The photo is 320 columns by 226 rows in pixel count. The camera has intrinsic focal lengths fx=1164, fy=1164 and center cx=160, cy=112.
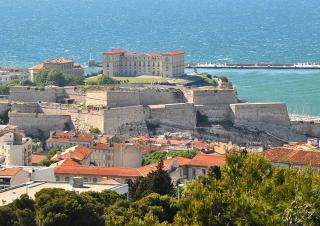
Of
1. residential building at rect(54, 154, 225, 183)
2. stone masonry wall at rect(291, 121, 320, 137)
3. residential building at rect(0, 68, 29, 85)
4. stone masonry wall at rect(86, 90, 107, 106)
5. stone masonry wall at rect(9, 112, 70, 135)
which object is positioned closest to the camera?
residential building at rect(54, 154, 225, 183)

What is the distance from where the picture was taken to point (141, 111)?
5334cm

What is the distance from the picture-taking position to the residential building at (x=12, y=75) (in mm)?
64312

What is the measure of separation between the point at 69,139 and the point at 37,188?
55.1 feet

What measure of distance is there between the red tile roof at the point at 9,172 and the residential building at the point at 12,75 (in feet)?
101

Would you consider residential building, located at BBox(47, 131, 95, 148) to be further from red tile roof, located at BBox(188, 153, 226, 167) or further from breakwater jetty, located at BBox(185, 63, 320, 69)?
breakwater jetty, located at BBox(185, 63, 320, 69)

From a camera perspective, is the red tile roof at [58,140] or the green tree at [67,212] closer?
the green tree at [67,212]

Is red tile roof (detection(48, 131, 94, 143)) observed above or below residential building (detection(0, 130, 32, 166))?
above

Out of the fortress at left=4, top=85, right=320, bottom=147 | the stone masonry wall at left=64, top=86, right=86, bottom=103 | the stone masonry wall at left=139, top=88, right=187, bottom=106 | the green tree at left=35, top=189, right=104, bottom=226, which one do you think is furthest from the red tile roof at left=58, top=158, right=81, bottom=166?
the stone masonry wall at left=64, top=86, right=86, bottom=103

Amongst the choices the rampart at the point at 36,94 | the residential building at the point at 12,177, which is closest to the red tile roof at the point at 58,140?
the rampart at the point at 36,94

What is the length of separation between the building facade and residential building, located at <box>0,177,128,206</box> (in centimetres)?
3549

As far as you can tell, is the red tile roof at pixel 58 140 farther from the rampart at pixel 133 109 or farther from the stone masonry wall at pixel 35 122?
the stone masonry wall at pixel 35 122

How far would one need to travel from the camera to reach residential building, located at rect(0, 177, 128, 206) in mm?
28559

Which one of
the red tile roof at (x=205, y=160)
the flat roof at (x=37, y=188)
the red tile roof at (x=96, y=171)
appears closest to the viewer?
the flat roof at (x=37, y=188)

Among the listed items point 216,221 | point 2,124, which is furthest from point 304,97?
point 216,221
